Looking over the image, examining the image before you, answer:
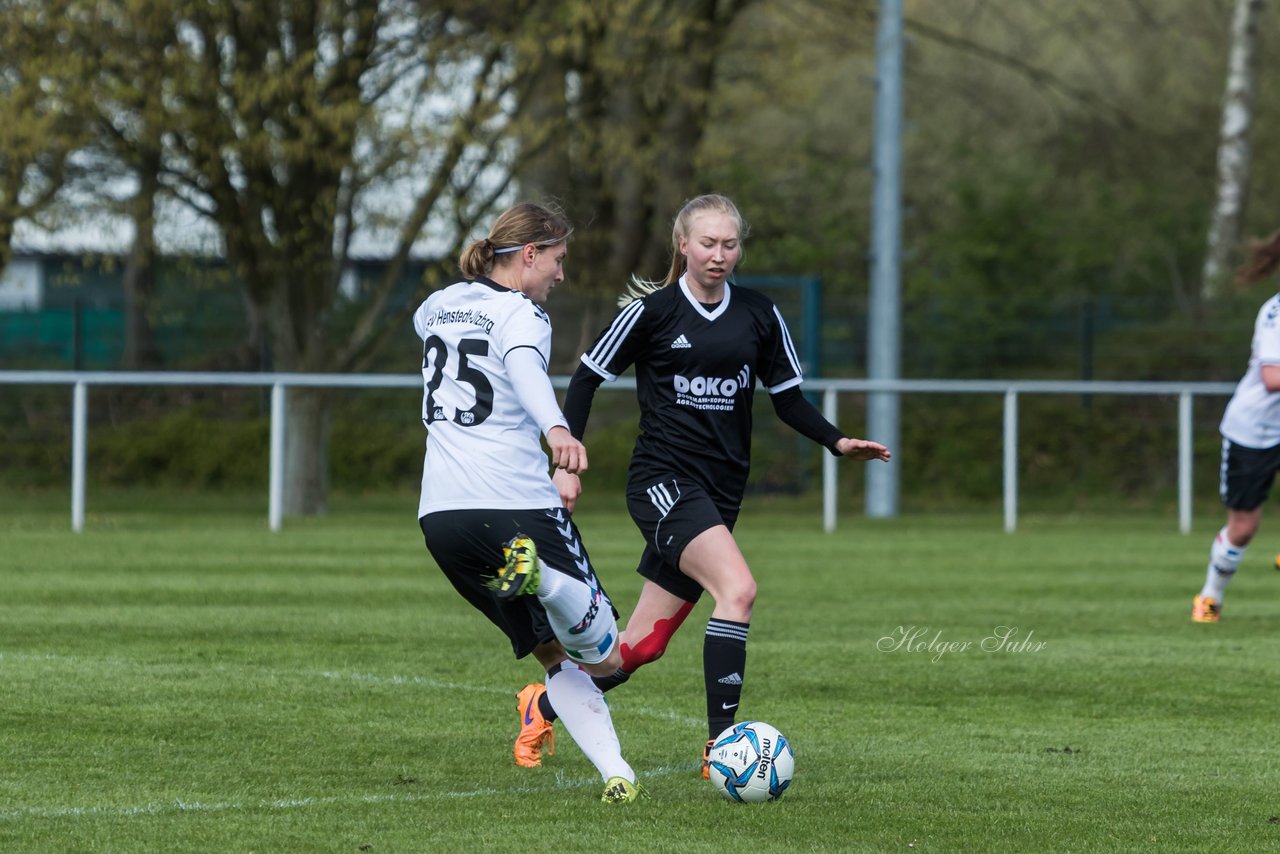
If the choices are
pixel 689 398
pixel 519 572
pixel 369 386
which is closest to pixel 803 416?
pixel 689 398

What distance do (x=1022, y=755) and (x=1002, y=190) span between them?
22.3 metres

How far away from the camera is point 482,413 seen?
5473mm

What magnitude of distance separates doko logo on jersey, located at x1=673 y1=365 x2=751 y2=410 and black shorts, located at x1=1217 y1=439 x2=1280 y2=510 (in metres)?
4.94

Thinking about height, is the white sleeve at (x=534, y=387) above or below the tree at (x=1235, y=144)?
below

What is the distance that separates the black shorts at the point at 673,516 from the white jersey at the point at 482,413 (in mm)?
644

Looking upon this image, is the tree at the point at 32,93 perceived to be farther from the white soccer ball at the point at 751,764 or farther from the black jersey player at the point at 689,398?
the white soccer ball at the point at 751,764

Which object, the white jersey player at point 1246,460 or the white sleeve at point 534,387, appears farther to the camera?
the white jersey player at point 1246,460

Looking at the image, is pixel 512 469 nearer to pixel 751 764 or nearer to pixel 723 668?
pixel 723 668

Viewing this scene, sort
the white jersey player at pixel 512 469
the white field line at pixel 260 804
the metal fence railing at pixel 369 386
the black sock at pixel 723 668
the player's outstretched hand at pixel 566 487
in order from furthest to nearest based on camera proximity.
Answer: the metal fence railing at pixel 369 386
the black sock at pixel 723 668
the player's outstretched hand at pixel 566 487
the white jersey player at pixel 512 469
the white field line at pixel 260 804

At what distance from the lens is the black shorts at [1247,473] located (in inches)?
406

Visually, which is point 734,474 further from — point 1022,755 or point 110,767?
point 110,767

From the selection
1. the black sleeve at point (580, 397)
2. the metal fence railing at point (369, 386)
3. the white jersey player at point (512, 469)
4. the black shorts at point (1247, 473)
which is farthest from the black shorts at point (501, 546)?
the metal fence railing at point (369, 386)

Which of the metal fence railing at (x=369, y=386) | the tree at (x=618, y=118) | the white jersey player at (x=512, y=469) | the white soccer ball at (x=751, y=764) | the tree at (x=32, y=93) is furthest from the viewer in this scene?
the tree at (x=618, y=118)

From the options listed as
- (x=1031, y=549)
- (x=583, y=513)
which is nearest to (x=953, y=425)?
(x=583, y=513)
